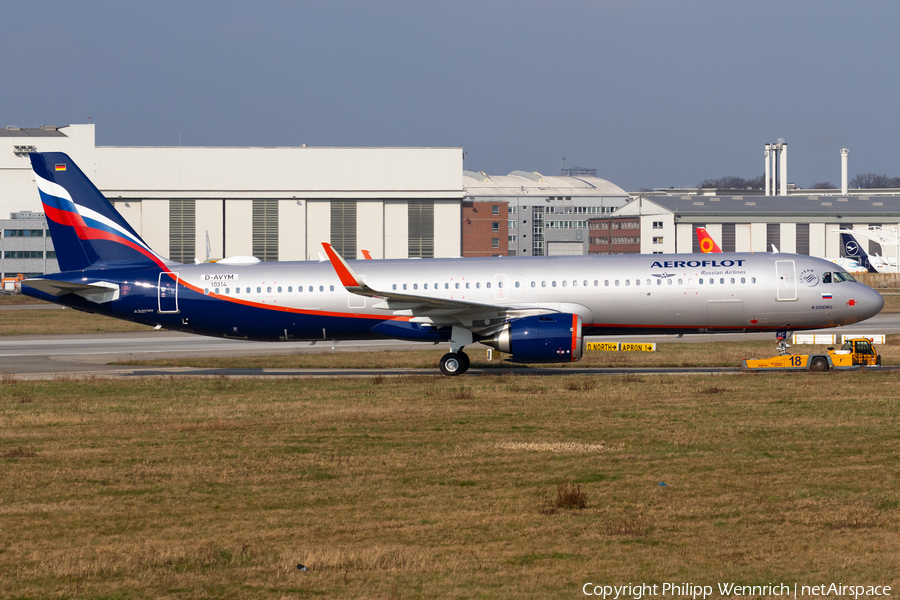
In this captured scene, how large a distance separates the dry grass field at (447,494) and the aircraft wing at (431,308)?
19.7 ft

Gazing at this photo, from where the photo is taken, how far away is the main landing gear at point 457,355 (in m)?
34.4

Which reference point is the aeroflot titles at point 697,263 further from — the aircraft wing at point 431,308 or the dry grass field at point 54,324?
the dry grass field at point 54,324

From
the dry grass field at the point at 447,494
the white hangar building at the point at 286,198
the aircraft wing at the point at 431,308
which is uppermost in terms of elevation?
the white hangar building at the point at 286,198

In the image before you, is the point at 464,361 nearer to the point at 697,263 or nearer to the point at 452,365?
the point at 452,365

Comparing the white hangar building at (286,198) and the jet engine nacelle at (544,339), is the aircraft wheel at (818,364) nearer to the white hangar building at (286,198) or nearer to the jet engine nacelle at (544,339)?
the jet engine nacelle at (544,339)

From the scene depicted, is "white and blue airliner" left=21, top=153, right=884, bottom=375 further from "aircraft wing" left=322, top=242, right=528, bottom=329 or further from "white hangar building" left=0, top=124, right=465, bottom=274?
"white hangar building" left=0, top=124, right=465, bottom=274

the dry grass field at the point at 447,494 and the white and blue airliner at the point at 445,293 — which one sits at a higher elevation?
the white and blue airliner at the point at 445,293

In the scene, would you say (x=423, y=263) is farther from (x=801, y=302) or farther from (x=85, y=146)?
(x=85, y=146)

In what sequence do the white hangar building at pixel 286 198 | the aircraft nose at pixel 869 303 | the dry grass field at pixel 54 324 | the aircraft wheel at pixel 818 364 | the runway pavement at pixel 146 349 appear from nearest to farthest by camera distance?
the aircraft wheel at pixel 818 364, the aircraft nose at pixel 869 303, the runway pavement at pixel 146 349, the dry grass field at pixel 54 324, the white hangar building at pixel 286 198

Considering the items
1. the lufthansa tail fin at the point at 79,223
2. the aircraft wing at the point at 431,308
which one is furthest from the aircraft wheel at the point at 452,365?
the lufthansa tail fin at the point at 79,223

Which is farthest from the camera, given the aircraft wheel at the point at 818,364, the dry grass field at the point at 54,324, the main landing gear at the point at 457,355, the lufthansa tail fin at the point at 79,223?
the dry grass field at the point at 54,324

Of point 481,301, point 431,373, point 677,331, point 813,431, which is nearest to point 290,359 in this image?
point 431,373

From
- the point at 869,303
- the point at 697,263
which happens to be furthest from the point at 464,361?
the point at 869,303

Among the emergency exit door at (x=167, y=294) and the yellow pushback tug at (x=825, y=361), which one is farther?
the emergency exit door at (x=167, y=294)
